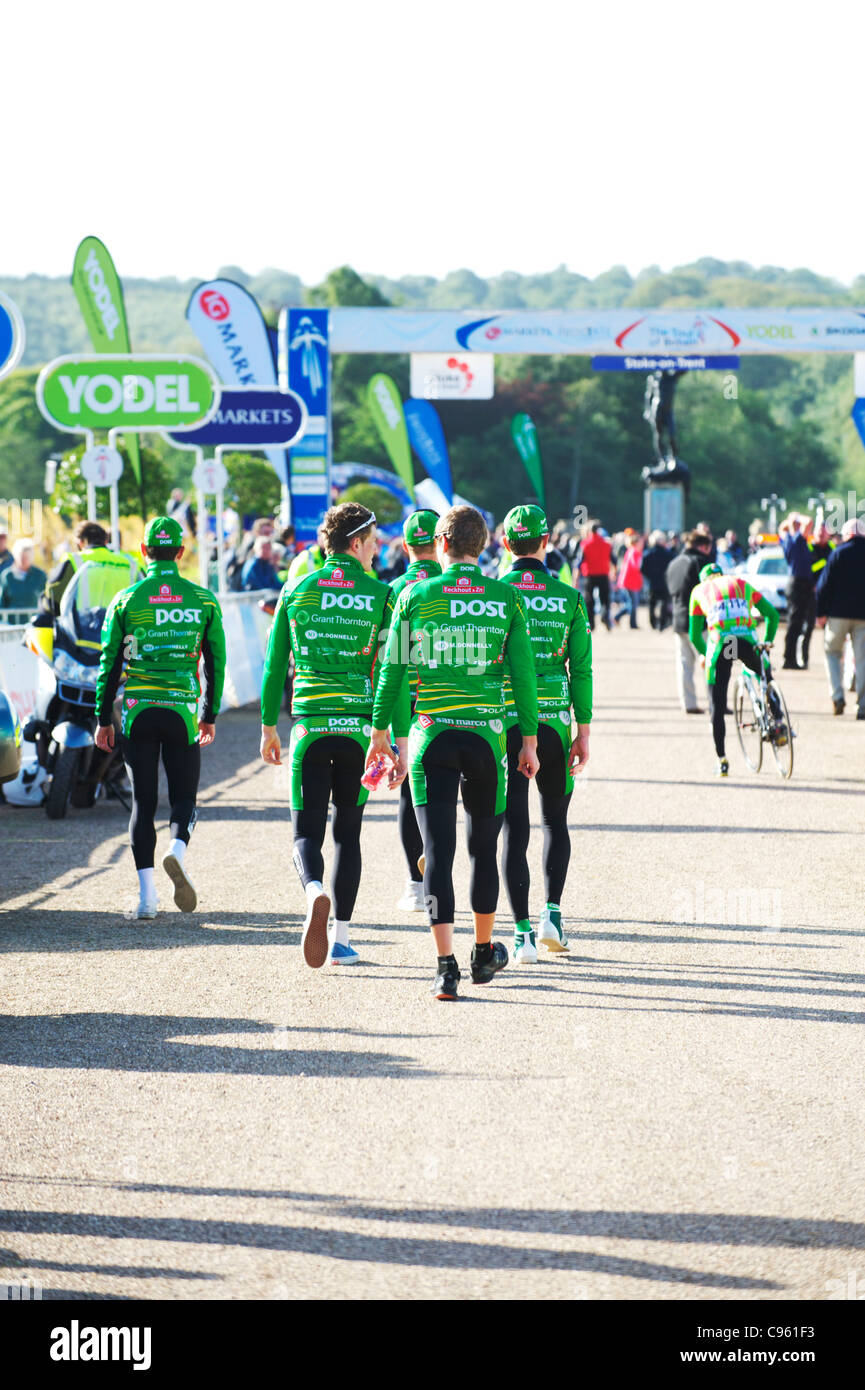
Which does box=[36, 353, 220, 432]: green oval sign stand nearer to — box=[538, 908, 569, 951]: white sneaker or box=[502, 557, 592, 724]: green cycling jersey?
box=[502, 557, 592, 724]: green cycling jersey

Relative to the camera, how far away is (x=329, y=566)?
7.31 meters

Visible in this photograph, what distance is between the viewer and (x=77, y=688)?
11.5m

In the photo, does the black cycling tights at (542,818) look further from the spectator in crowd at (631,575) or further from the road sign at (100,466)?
the spectator in crowd at (631,575)

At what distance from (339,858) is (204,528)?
1470cm

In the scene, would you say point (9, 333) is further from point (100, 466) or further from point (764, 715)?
point (100, 466)

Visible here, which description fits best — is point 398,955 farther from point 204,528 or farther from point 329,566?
point 204,528

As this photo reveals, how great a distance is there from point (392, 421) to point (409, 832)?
2990cm

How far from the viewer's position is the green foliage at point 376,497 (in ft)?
250

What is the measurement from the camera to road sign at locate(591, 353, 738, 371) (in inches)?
1359

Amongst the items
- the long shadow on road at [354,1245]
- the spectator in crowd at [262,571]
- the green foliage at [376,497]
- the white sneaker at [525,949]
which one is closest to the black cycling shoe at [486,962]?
the white sneaker at [525,949]

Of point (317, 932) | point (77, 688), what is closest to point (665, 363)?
point (77, 688)

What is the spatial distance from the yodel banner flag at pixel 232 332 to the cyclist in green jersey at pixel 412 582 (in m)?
20.1

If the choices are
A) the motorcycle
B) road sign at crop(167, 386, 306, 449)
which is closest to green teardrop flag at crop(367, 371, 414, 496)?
road sign at crop(167, 386, 306, 449)

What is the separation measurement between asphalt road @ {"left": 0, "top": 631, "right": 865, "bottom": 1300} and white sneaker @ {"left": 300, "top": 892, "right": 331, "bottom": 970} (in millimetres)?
153
